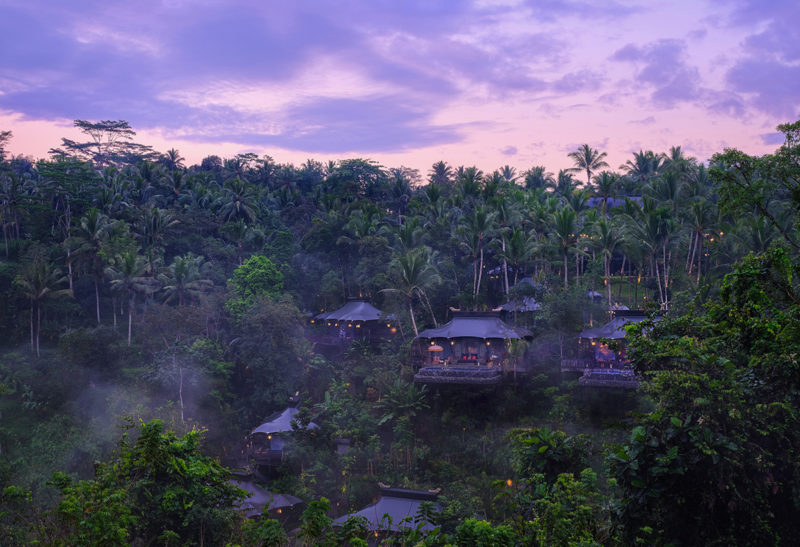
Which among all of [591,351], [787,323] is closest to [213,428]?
[591,351]

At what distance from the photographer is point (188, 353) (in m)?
35.8

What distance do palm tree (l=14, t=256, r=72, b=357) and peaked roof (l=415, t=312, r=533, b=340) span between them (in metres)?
→ 27.8

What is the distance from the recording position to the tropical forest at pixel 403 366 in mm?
9102

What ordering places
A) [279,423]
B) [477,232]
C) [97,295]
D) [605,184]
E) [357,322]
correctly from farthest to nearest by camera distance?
[605,184] → [97,295] → [357,322] → [477,232] → [279,423]

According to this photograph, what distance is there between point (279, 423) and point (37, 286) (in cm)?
2202

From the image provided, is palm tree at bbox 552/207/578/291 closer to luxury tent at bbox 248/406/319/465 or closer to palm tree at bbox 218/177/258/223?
luxury tent at bbox 248/406/319/465

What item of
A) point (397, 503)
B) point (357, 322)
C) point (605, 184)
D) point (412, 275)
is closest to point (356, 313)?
point (357, 322)

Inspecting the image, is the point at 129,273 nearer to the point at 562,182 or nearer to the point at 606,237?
the point at 606,237

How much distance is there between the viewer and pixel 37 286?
130ft

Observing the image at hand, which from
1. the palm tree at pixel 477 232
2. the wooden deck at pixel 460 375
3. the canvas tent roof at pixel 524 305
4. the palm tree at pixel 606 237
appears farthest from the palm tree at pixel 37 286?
the palm tree at pixel 606 237

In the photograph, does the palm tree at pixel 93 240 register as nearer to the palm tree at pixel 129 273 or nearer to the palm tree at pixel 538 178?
the palm tree at pixel 129 273

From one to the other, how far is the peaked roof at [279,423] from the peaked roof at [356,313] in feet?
29.4

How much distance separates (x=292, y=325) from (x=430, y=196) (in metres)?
20.1

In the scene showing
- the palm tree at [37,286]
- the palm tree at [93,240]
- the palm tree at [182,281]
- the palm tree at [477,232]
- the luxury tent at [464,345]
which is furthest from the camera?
the palm tree at [93,240]
